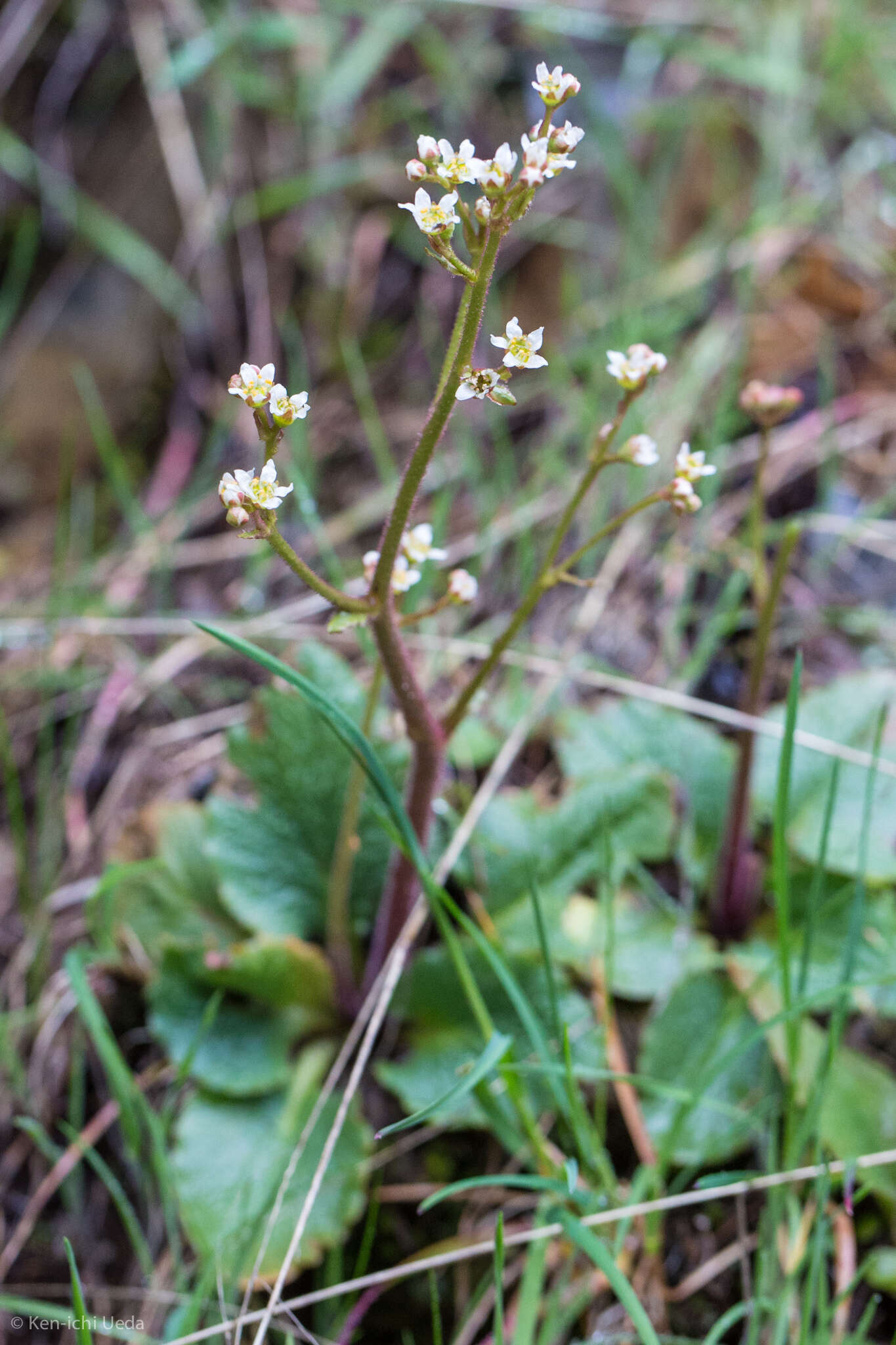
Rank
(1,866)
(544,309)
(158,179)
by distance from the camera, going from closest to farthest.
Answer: (1,866), (544,309), (158,179)

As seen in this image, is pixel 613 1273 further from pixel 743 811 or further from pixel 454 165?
pixel 454 165

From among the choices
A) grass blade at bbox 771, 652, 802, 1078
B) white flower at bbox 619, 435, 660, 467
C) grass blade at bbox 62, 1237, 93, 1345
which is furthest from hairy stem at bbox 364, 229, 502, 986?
grass blade at bbox 62, 1237, 93, 1345

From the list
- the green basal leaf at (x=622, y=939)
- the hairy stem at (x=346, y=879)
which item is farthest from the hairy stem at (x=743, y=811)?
the hairy stem at (x=346, y=879)

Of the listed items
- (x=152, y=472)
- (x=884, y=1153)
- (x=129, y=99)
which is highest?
(x=129, y=99)

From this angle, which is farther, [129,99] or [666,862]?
[129,99]

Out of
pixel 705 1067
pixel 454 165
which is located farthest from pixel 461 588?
pixel 705 1067

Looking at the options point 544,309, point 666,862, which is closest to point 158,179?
point 544,309

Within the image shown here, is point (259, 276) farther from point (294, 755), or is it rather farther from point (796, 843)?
point (796, 843)
